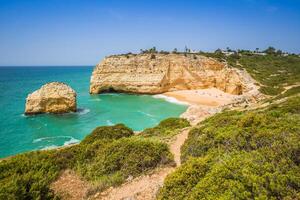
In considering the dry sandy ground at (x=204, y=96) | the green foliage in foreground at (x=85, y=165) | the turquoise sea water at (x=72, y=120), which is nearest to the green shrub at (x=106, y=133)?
the green foliage in foreground at (x=85, y=165)

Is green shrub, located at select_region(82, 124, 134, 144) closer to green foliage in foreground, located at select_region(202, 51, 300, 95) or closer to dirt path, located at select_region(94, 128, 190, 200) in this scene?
dirt path, located at select_region(94, 128, 190, 200)

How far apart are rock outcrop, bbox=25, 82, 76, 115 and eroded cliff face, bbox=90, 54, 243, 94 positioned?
56.1 feet

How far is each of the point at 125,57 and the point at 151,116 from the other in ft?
72.8

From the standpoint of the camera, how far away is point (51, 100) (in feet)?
91.4

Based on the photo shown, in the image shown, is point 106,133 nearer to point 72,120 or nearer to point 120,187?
point 120,187

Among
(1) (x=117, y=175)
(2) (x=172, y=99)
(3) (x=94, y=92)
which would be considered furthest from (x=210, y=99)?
(1) (x=117, y=175)

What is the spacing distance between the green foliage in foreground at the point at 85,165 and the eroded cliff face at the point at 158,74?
34.3 metres

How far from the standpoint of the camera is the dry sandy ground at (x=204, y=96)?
113 feet

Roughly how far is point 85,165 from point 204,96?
32.9 m

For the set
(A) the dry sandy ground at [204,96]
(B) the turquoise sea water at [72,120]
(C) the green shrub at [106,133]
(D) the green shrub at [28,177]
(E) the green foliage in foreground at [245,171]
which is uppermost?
(E) the green foliage in foreground at [245,171]

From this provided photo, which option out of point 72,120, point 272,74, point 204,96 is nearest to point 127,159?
point 72,120

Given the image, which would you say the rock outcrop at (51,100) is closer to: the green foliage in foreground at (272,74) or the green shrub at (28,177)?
the green shrub at (28,177)

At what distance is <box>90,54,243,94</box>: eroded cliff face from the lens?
142ft

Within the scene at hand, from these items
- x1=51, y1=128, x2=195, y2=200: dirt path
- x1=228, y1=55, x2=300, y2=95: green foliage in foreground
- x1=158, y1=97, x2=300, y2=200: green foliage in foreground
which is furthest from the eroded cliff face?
x1=158, y1=97, x2=300, y2=200: green foliage in foreground
